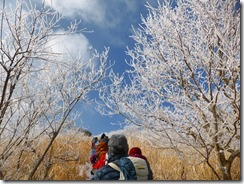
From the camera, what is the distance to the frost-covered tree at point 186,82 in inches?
114

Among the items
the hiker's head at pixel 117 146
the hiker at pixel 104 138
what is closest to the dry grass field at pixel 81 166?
the hiker at pixel 104 138

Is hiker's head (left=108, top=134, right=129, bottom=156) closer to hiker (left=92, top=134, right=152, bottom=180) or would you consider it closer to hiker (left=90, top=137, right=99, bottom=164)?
hiker (left=92, top=134, right=152, bottom=180)

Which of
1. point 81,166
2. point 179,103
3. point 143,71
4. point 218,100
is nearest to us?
point 218,100

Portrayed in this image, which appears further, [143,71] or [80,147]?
[80,147]

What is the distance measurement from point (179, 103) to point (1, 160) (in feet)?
4.57

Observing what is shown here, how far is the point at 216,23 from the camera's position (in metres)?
2.96

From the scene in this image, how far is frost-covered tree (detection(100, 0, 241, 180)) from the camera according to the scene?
2.90 meters

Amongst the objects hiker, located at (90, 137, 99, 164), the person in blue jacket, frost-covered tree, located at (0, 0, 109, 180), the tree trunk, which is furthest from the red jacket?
the tree trunk

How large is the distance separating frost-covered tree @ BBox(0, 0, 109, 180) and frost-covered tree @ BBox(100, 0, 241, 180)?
0.30 meters

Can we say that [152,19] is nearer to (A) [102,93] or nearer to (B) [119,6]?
(B) [119,6]

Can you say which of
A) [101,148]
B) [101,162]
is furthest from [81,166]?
[101,162]

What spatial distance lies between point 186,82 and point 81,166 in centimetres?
119

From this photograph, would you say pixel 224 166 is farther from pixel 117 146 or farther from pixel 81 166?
pixel 81 166

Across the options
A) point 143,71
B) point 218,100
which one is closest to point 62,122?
point 143,71
